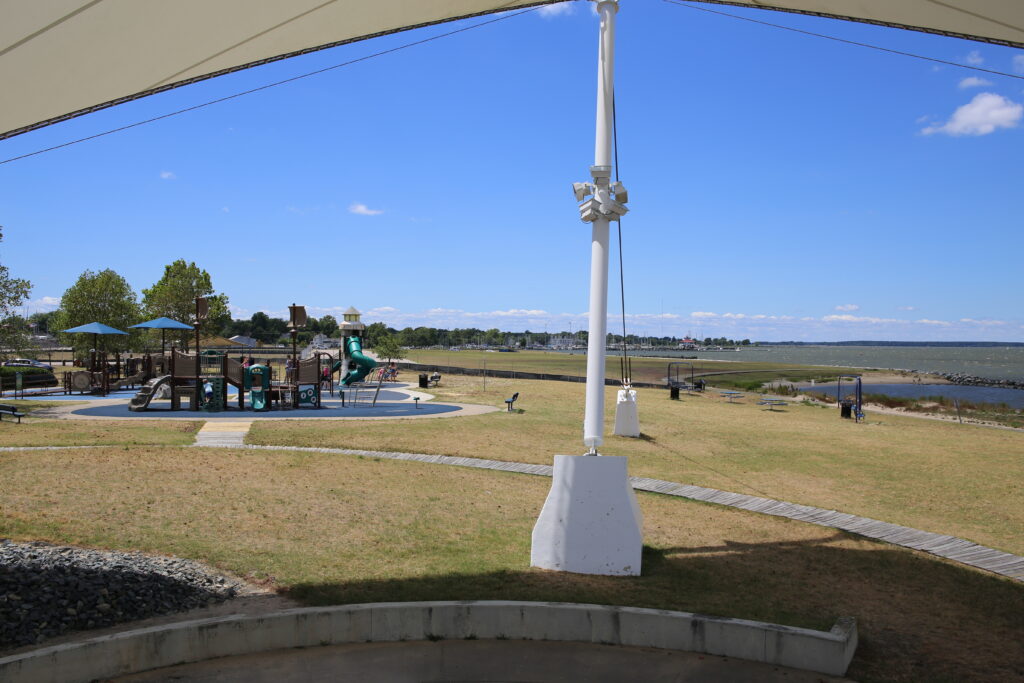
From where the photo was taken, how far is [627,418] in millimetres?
18766

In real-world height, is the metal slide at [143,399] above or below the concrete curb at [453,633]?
above

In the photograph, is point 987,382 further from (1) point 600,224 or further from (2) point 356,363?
(1) point 600,224

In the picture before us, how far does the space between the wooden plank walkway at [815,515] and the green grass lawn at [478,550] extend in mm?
475

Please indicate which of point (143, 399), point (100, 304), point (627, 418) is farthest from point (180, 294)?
point (627, 418)

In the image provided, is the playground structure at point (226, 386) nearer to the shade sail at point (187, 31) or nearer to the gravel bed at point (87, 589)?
Answer: the gravel bed at point (87, 589)

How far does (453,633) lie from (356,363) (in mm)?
23264

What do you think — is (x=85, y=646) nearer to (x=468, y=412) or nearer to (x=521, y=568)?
(x=521, y=568)

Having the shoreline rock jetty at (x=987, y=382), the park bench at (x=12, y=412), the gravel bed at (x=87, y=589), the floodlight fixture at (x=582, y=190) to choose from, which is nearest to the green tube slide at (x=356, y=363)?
the park bench at (x=12, y=412)

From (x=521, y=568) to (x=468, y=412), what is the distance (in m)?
16.1

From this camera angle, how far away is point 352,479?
12.0 meters

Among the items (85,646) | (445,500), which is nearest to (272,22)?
(85,646)

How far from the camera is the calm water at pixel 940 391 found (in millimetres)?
62841

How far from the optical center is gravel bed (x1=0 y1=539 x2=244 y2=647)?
576 cm

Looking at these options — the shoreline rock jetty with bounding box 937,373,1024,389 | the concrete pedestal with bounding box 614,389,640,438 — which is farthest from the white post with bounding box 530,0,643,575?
the shoreline rock jetty with bounding box 937,373,1024,389
